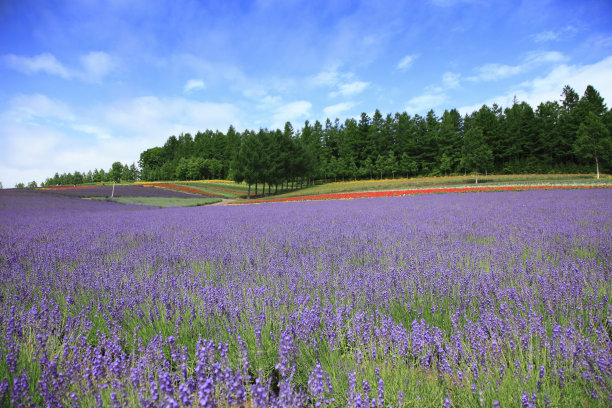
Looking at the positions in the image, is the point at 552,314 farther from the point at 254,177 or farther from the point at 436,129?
the point at 436,129

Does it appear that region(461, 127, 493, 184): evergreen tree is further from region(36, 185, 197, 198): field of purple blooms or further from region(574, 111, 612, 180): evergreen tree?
region(36, 185, 197, 198): field of purple blooms

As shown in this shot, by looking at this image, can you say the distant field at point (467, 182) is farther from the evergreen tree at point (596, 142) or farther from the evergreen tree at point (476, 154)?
the evergreen tree at point (596, 142)

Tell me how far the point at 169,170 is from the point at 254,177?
149 feet

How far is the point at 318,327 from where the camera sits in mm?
2254

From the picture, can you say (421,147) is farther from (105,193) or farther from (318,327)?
(318,327)

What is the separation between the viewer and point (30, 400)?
4.93 feet

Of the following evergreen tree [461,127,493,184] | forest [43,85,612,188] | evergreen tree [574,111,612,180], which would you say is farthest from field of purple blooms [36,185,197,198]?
evergreen tree [574,111,612,180]

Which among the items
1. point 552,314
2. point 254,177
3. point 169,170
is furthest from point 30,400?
point 169,170

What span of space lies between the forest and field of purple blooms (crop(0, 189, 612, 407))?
34311 millimetres

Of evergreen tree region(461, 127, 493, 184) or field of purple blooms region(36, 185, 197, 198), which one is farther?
evergreen tree region(461, 127, 493, 184)

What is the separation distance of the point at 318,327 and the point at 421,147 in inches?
2463

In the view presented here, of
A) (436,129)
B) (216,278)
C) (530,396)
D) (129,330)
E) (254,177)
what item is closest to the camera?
(530,396)

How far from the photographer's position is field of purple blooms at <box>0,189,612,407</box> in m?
1.55

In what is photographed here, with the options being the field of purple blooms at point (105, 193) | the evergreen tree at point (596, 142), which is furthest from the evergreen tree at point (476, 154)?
the field of purple blooms at point (105, 193)
